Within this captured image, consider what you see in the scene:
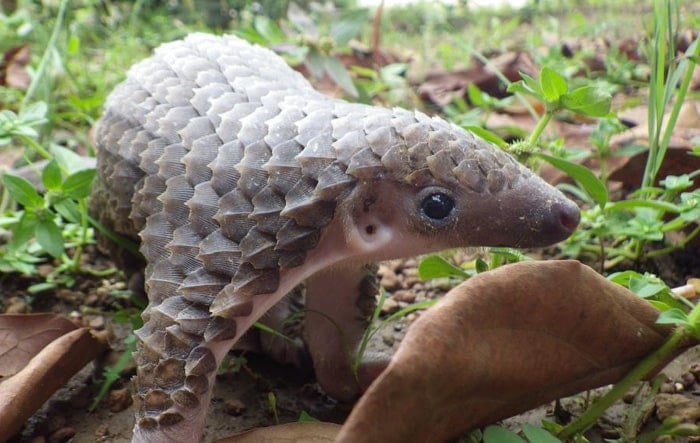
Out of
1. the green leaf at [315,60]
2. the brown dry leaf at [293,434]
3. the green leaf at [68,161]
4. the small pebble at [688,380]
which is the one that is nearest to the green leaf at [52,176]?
→ the green leaf at [68,161]

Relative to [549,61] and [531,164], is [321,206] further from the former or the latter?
[549,61]

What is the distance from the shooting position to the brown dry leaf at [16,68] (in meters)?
2.75

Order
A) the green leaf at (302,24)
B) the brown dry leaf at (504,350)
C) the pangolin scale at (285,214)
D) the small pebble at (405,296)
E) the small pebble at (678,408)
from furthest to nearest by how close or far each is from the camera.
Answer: the green leaf at (302,24), the small pebble at (405,296), the small pebble at (678,408), the pangolin scale at (285,214), the brown dry leaf at (504,350)

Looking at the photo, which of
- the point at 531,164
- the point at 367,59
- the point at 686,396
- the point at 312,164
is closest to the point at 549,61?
the point at 367,59

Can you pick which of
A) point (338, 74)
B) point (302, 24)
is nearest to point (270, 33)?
point (302, 24)

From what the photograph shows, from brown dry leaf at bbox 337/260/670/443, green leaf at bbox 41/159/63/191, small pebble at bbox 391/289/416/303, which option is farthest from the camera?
small pebble at bbox 391/289/416/303

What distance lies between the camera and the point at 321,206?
108 centimetres

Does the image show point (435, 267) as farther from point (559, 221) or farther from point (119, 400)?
point (119, 400)

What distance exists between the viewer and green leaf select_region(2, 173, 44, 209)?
152cm

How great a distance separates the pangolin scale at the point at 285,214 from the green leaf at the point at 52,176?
0.41 metres

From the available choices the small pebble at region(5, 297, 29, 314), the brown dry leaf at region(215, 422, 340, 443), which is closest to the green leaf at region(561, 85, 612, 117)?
the brown dry leaf at region(215, 422, 340, 443)

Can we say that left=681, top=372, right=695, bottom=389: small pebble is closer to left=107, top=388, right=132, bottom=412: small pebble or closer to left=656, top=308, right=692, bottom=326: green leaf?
left=656, top=308, right=692, bottom=326: green leaf

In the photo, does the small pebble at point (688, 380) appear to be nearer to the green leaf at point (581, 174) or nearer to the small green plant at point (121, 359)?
the green leaf at point (581, 174)

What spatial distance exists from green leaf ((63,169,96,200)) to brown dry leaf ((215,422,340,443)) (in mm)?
721
